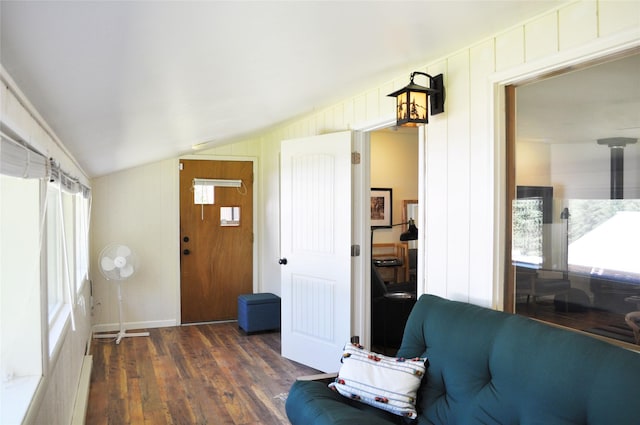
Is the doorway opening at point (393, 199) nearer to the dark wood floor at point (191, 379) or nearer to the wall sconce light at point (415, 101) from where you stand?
the dark wood floor at point (191, 379)

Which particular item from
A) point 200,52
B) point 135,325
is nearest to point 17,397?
point 200,52

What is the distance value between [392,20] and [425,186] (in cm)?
126

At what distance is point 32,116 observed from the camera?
1819mm

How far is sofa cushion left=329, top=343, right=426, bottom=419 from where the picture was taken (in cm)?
211

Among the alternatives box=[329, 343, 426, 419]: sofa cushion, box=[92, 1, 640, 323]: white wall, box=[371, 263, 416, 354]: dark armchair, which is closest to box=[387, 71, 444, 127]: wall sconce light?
box=[92, 1, 640, 323]: white wall

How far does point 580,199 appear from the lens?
210cm

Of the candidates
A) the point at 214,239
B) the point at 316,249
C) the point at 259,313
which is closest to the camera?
the point at 316,249

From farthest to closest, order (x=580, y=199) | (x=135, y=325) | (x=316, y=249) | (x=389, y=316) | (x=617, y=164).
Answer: (x=135, y=325) < (x=389, y=316) < (x=316, y=249) < (x=580, y=199) < (x=617, y=164)

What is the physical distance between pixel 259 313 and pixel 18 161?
4101mm

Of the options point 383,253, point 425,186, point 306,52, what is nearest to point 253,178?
point 383,253

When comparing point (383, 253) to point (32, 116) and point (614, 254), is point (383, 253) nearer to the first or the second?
point (614, 254)

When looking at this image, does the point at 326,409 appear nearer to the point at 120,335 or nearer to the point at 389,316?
the point at 389,316

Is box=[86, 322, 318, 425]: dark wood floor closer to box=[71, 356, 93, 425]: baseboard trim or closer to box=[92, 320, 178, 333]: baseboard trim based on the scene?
box=[71, 356, 93, 425]: baseboard trim

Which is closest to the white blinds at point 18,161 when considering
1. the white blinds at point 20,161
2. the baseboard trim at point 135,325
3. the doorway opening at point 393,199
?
the white blinds at point 20,161
